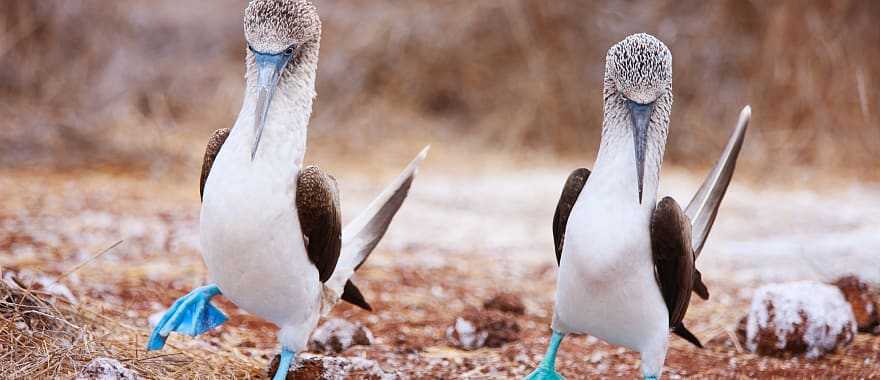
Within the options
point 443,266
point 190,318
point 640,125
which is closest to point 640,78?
point 640,125

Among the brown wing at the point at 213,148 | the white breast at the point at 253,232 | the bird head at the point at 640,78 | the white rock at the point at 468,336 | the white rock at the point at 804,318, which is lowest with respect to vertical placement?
the white rock at the point at 468,336

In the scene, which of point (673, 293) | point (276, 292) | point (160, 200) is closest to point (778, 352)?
point (673, 293)

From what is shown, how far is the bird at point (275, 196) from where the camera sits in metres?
3.20

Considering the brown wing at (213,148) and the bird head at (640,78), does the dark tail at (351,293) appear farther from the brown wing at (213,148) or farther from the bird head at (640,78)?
the bird head at (640,78)

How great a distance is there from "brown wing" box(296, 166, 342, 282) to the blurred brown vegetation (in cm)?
525

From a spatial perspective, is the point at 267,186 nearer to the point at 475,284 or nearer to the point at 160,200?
the point at 475,284

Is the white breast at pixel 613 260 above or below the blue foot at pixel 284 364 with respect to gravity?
above

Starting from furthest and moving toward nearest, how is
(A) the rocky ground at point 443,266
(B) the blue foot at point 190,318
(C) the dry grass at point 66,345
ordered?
(A) the rocky ground at point 443,266
(B) the blue foot at point 190,318
(C) the dry grass at point 66,345

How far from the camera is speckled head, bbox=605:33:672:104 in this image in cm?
322

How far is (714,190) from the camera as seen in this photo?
3947mm

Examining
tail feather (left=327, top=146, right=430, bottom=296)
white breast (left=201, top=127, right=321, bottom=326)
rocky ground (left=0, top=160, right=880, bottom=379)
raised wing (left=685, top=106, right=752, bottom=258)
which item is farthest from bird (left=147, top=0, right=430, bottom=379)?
raised wing (left=685, top=106, right=752, bottom=258)

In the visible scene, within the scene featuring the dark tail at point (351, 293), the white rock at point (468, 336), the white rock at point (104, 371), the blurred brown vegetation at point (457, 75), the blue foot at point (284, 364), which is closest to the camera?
the white rock at point (104, 371)

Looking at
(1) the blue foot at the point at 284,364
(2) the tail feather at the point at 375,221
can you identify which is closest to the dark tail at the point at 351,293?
(2) the tail feather at the point at 375,221

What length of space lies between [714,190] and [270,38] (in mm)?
1859
